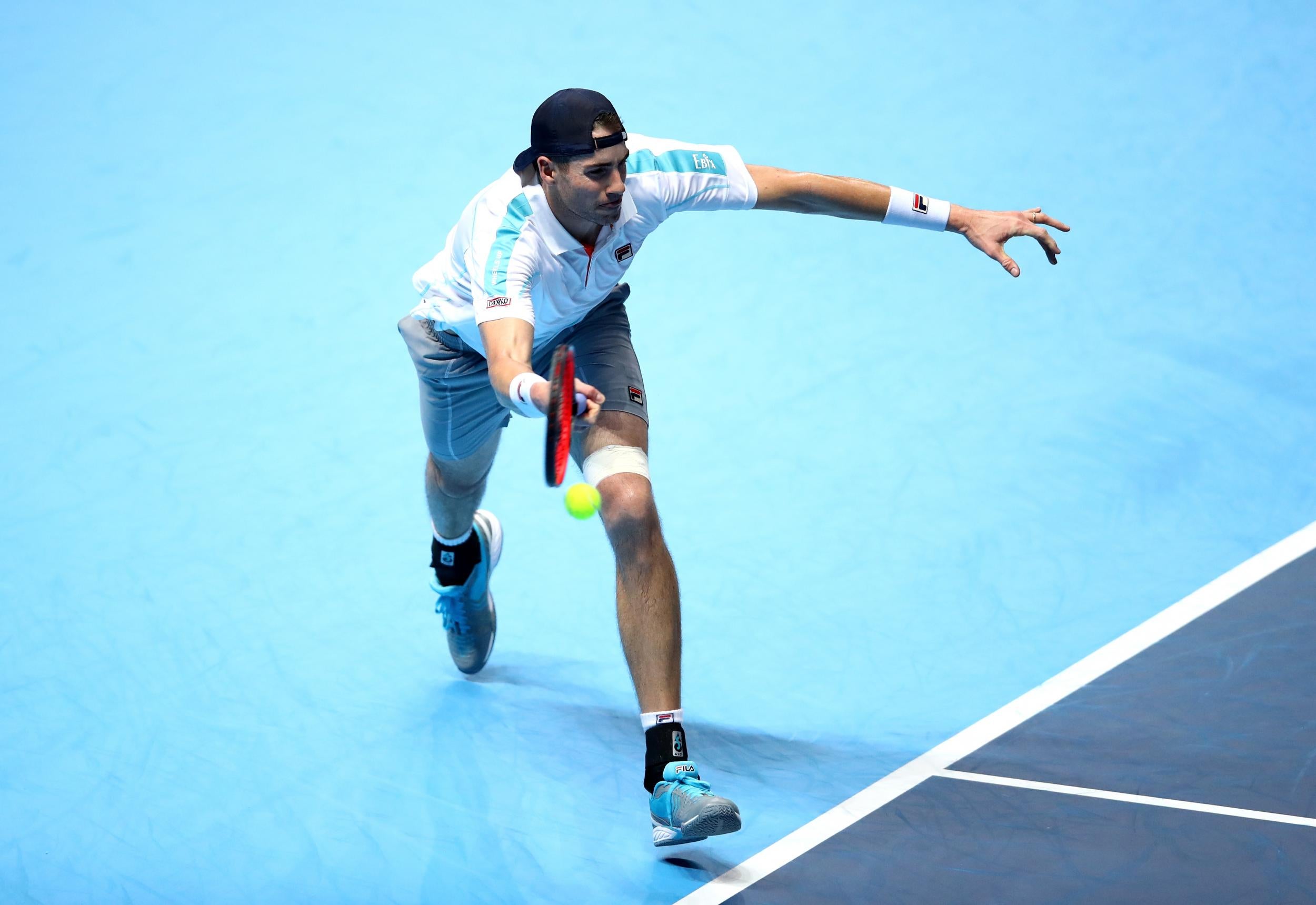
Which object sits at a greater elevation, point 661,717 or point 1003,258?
point 1003,258

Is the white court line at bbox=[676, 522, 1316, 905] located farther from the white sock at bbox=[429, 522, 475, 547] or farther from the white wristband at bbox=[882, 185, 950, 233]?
the white sock at bbox=[429, 522, 475, 547]

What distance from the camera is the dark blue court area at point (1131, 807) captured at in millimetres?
3053

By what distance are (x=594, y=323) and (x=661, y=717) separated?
3.90 feet

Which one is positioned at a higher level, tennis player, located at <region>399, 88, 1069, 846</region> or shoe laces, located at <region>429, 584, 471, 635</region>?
tennis player, located at <region>399, 88, 1069, 846</region>

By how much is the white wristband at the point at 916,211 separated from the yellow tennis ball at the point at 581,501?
1283mm

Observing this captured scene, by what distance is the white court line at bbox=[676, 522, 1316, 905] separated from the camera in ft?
10.7

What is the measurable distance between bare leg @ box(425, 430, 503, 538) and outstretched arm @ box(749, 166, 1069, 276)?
1.12 metres

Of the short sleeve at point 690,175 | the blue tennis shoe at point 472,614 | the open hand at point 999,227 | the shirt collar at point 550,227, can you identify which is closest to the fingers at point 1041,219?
the open hand at point 999,227

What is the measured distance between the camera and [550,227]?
354 cm

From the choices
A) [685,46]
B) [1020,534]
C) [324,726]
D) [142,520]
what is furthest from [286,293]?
[1020,534]

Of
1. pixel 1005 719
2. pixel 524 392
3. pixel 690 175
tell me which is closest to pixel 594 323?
pixel 690 175

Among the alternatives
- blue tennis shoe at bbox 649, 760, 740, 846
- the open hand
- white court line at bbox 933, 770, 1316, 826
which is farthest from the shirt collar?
white court line at bbox 933, 770, 1316, 826

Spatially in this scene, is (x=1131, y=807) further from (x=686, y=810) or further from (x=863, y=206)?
(x=863, y=206)

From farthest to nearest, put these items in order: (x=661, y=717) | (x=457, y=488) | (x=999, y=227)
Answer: (x=457, y=488), (x=999, y=227), (x=661, y=717)
